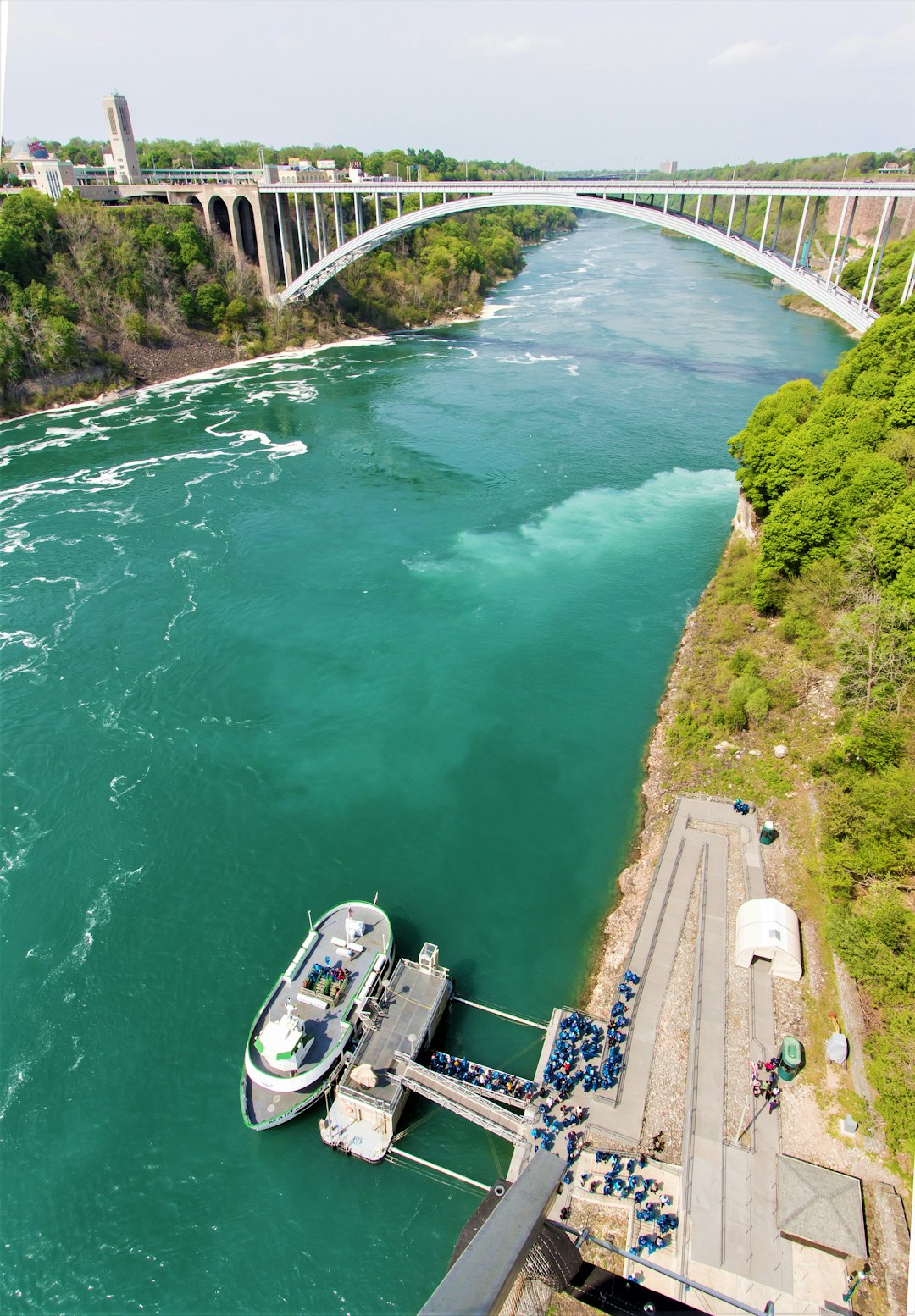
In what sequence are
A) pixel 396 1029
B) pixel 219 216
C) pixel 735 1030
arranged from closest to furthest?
pixel 735 1030, pixel 396 1029, pixel 219 216

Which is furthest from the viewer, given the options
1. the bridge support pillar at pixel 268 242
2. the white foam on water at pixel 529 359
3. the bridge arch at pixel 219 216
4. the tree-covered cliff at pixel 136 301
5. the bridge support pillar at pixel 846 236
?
the bridge arch at pixel 219 216

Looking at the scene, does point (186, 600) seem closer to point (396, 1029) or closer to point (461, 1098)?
point (396, 1029)

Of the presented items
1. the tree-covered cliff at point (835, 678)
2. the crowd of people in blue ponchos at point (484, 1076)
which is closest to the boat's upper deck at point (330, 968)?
the crowd of people in blue ponchos at point (484, 1076)

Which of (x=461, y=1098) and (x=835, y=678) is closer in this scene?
(x=461, y=1098)

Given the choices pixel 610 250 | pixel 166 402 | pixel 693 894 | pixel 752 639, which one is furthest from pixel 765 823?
pixel 610 250

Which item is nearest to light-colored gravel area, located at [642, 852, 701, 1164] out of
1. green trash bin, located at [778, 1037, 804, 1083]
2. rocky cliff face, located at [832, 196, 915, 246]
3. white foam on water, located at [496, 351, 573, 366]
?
green trash bin, located at [778, 1037, 804, 1083]

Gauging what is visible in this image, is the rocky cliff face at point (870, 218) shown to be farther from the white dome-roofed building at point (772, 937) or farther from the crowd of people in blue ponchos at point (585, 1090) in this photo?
the crowd of people in blue ponchos at point (585, 1090)

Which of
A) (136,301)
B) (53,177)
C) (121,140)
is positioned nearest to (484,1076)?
(136,301)
